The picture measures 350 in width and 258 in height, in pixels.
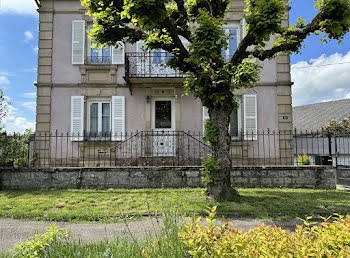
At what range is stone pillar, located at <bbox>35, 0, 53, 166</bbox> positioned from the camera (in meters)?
11.5

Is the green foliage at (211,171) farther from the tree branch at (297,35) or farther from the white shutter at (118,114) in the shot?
the white shutter at (118,114)

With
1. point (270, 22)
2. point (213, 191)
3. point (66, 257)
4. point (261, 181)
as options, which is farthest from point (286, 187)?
point (66, 257)

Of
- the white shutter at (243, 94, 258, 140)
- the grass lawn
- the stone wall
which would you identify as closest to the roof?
the white shutter at (243, 94, 258, 140)

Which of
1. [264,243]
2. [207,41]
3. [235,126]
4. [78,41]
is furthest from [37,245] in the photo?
[78,41]

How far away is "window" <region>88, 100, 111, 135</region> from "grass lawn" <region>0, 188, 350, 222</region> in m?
4.60

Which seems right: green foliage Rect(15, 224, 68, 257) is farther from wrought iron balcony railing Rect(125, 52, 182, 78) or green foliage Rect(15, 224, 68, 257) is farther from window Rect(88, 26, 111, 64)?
window Rect(88, 26, 111, 64)

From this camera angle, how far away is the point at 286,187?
8633 millimetres

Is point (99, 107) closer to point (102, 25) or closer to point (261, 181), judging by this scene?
point (102, 25)

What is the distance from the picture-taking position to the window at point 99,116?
1205 cm

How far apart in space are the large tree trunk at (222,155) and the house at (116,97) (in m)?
4.97

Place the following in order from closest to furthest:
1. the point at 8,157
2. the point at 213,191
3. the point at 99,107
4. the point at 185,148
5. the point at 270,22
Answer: the point at 270,22
the point at 213,191
the point at 8,157
the point at 185,148
the point at 99,107

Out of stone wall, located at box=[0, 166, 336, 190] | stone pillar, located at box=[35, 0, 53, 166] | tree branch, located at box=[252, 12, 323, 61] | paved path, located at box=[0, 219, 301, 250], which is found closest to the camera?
paved path, located at box=[0, 219, 301, 250]

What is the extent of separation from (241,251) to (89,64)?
11.5 meters

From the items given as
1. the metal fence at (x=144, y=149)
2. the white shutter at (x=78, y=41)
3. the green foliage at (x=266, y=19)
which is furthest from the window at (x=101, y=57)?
the green foliage at (x=266, y=19)
